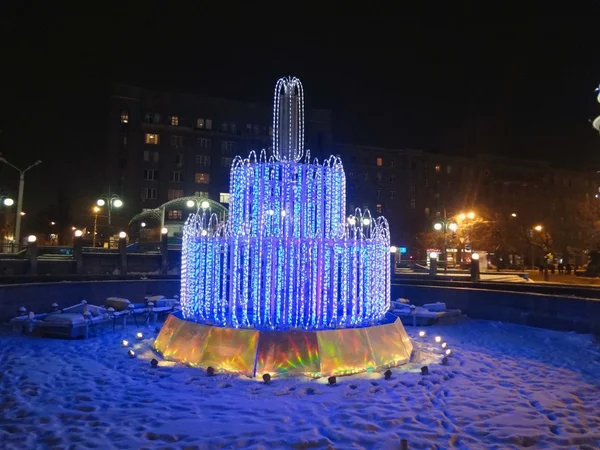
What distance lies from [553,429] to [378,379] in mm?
2575

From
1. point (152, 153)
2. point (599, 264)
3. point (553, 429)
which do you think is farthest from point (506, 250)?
point (553, 429)

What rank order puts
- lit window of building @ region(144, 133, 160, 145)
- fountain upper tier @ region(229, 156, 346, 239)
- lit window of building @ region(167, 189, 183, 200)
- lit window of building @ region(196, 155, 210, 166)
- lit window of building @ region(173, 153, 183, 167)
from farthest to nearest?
lit window of building @ region(196, 155, 210, 166) → lit window of building @ region(173, 153, 183, 167) → lit window of building @ region(167, 189, 183, 200) → lit window of building @ region(144, 133, 160, 145) → fountain upper tier @ region(229, 156, 346, 239)

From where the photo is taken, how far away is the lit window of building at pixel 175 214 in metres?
46.5

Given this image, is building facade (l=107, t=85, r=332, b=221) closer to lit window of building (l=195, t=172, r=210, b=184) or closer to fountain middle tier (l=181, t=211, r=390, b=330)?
lit window of building (l=195, t=172, r=210, b=184)

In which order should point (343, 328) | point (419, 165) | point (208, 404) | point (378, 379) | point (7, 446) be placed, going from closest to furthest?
point (7, 446) → point (208, 404) → point (378, 379) → point (343, 328) → point (419, 165)

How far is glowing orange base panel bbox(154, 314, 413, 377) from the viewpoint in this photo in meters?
7.41

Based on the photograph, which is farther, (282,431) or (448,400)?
(448,400)

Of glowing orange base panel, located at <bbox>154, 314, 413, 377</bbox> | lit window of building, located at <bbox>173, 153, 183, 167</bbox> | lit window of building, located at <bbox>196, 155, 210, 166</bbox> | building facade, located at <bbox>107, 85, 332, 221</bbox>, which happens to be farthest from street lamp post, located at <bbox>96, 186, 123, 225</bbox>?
glowing orange base panel, located at <bbox>154, 314, 413, 377</bbox>

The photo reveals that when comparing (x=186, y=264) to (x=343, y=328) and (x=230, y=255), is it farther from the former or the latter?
(x=343, y=328)

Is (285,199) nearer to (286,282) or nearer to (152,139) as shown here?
(286,282)

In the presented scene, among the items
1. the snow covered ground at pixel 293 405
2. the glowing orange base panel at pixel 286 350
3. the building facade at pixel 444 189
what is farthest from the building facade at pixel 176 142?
the glowing orange base panel at pixel 286 350

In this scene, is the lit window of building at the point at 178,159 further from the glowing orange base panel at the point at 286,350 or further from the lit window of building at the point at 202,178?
the glowing orange base panel at the point at 286,350

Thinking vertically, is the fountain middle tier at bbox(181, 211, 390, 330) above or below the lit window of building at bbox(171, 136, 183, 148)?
below

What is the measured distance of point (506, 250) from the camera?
46094mm
